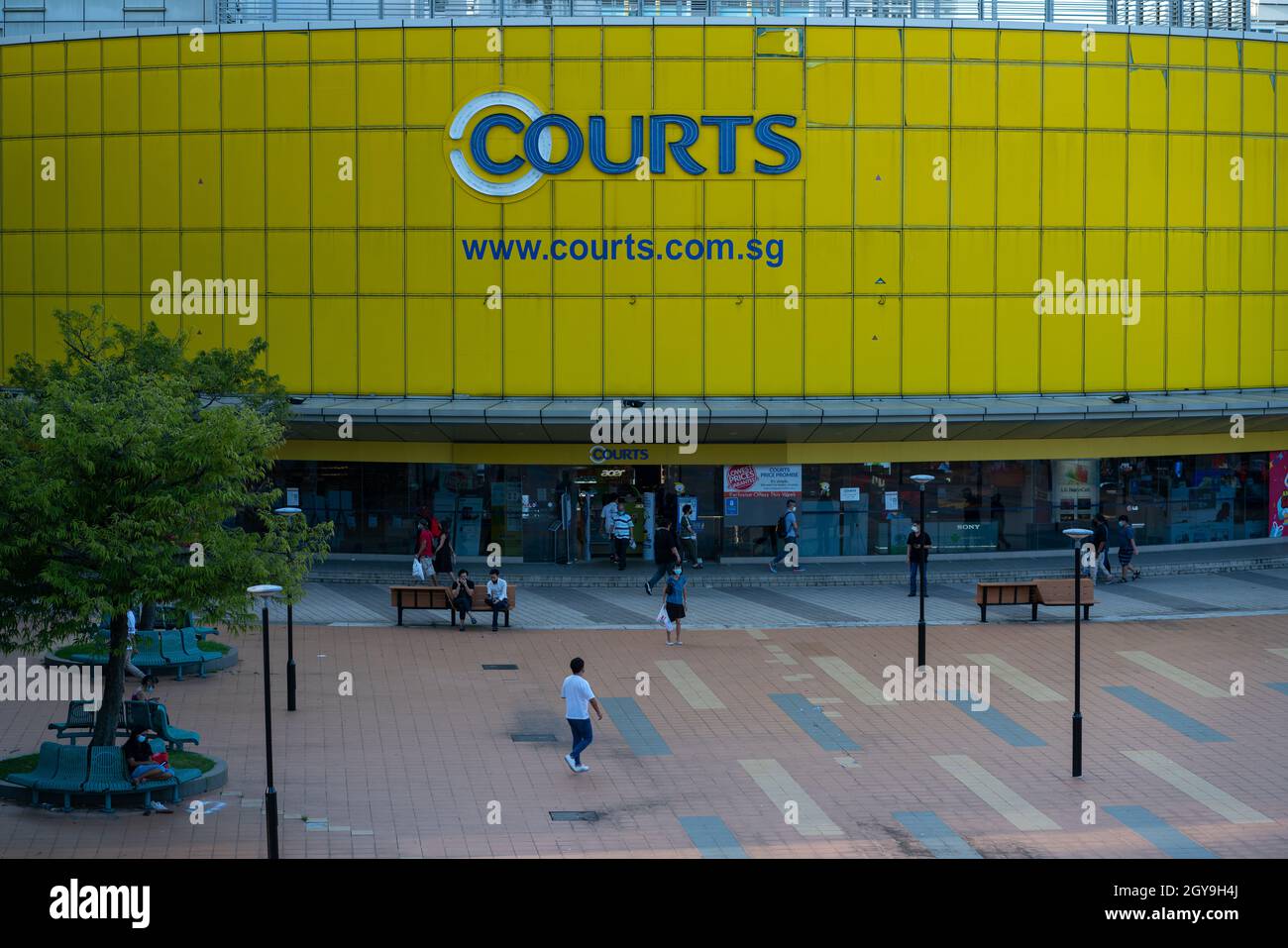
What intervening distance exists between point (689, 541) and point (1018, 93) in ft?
42.4

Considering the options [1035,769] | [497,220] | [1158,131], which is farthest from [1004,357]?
[1035,769]

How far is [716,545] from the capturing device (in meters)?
37.7

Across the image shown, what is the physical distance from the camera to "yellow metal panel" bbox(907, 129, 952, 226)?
123 feet

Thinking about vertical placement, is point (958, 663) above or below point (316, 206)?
below

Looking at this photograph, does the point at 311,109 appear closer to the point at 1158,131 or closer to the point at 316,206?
the point at 316,206

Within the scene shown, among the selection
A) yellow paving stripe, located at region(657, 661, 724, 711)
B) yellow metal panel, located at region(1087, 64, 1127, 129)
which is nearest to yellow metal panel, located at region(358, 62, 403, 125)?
yellow metal panel, located at region(1087, 64, 1127, 129)

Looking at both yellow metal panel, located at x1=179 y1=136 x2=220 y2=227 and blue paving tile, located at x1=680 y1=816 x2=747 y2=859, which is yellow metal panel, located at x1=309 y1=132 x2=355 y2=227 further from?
blue paving tile, located at x1=680 y1=816 x2=747 y2=859

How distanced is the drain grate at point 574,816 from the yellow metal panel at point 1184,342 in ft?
83.2

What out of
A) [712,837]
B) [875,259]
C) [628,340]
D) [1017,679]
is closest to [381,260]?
[628,340]

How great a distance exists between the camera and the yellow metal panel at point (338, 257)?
37.5m

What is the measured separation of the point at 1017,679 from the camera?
2605cm

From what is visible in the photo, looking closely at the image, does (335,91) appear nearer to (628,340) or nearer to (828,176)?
(628,340)

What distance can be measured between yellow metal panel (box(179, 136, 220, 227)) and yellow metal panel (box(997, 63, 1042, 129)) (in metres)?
18.3

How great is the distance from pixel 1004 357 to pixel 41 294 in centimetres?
2319
